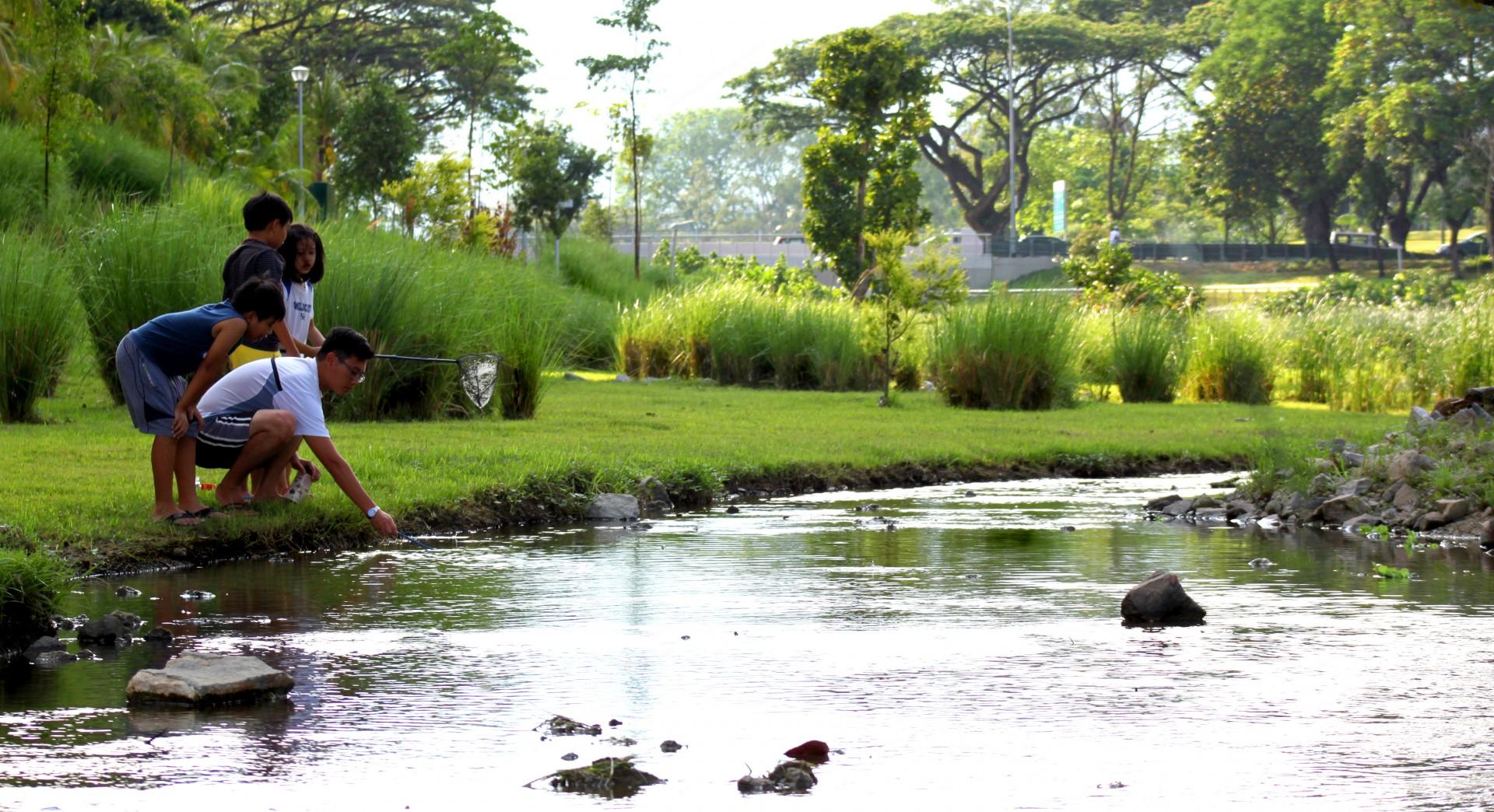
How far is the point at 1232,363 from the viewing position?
988 inches

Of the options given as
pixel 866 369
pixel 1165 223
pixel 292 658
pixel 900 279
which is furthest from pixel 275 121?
pixel 1165 223

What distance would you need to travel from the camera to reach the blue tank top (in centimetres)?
915

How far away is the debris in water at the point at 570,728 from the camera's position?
5551mm

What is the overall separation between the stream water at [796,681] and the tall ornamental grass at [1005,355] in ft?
37.5

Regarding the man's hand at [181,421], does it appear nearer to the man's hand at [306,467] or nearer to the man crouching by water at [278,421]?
the man crouching by water at [278,421]

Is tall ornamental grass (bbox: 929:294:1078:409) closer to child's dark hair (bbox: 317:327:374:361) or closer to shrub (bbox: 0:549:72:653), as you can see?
child's dark hair (bbox: 317:327:374:361)

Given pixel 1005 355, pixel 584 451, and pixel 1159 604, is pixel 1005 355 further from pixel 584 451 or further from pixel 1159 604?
pixel 1159 604

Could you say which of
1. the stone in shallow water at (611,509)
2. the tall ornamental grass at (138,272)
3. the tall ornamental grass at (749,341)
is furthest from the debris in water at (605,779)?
the tall ornamental grass at (749,341)

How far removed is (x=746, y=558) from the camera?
9.82 metres

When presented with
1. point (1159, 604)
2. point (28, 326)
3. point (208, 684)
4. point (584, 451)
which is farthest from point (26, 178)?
point (1159, 604)

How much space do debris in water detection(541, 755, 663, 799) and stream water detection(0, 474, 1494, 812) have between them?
0.17 feet

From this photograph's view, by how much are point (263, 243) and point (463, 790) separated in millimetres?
5738

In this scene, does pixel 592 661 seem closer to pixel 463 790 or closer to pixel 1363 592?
pixel 463 790

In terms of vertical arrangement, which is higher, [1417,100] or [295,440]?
[1417,100]
